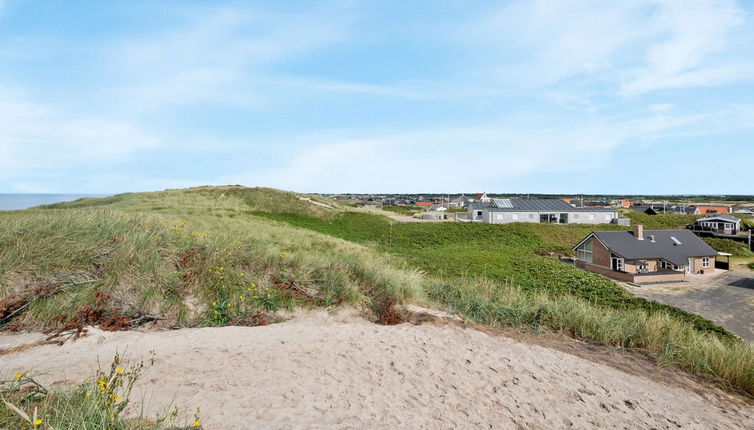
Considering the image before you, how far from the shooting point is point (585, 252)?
137ft

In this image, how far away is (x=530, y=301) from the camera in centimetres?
1067

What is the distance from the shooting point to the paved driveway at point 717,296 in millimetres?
23391

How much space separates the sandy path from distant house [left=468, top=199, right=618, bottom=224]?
192 ft

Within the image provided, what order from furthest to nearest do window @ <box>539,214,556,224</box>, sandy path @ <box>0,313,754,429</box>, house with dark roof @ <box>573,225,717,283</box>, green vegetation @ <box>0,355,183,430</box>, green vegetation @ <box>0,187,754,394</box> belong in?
window @ <box>539,214,556,224</box>
house with dark roof @ <box>573,225,717,283</box>
green vegetation @ <box>0,187,754,394</box>
sandy path @ <box>0,313,754,429</box>
green vegetation @ <box>0,355,183,430</box>

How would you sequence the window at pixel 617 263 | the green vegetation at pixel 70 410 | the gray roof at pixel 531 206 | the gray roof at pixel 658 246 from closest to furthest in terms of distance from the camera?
the green vegetation at pixel 70 410
the window at pixel 617 263
the gray roof at pixel 658 246
the gray roof at pixel 531 206

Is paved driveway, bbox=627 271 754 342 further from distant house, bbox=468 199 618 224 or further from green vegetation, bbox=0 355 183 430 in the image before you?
green vegetation, bbox=0 355 183 430

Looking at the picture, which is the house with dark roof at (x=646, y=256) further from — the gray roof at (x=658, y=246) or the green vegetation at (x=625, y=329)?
the green vegetation at (x=625, y=329)

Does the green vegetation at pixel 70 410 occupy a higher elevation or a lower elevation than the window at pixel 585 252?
higher

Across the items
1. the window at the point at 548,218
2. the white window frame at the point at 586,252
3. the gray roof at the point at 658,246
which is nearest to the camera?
the gray roof at the point at 658,246

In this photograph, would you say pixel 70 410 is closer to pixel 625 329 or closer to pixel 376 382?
pixel 376 382

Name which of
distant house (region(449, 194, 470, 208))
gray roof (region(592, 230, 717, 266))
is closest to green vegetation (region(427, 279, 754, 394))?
gray roof (region(592, 230, 717, 266))

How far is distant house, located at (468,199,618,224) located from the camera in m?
63.4

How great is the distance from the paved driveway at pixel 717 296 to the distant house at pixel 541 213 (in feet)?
86.9

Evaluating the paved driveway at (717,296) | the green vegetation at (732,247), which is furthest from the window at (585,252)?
the green vegetation at (732,247)
